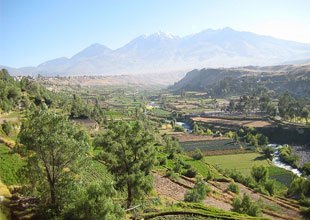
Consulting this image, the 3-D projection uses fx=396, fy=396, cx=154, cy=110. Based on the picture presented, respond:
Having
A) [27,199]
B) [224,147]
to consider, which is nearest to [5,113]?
[224,147]

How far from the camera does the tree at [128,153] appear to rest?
108 feet

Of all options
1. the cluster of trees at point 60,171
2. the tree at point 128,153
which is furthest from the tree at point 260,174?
the cluster of trees at point 60,171

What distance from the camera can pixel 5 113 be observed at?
273ft

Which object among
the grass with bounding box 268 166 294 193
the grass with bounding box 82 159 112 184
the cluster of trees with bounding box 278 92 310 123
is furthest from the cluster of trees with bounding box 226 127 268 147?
the grass with bounding box 82 159 112 184

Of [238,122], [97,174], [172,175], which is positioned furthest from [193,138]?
[97,174]

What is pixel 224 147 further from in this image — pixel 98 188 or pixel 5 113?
pixel 98 188

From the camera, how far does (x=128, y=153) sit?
3359 cm

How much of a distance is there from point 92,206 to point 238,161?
63.5m

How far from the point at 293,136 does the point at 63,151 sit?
92902 mm

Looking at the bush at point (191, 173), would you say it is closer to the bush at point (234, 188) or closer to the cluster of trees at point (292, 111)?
the bush at point (234, 188)

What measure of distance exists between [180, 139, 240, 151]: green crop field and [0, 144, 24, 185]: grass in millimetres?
58266

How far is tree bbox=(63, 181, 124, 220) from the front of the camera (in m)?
23.2

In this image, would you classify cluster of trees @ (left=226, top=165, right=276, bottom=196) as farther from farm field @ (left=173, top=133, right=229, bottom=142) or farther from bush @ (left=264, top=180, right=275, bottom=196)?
farm field @ (left=173, top=133, right=229, bottom=142)

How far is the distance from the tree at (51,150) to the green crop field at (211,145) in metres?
68.4
